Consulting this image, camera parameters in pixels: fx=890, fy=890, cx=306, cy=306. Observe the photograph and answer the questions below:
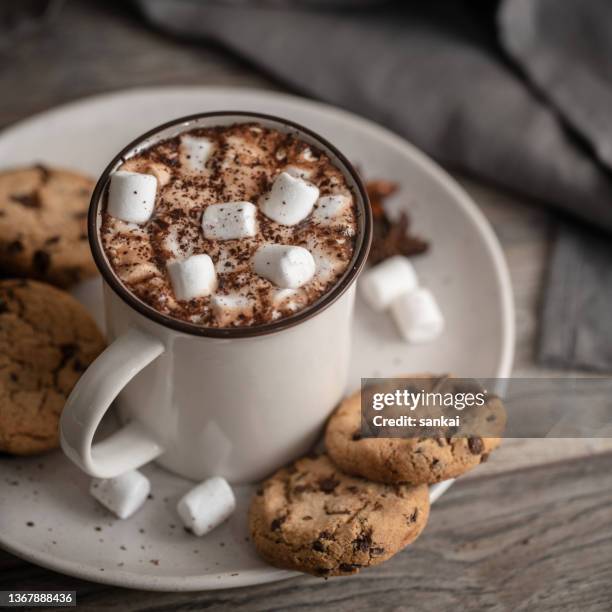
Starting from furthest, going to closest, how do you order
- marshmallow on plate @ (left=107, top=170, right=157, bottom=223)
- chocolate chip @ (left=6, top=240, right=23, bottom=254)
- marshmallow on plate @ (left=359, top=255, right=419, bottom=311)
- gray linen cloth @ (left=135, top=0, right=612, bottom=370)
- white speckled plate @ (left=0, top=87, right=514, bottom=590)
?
1. gray linen cloth @ (left=135, top=0, right=612, bottom=370)
2. marshmallow on plate @ (left=359, top=255, right=419, bottom=311)
3. chocolate chip @ (left=6, top=240, right=23, bottom=254)
4. white speckled plate @ (left=0, top=87, right=514, bottom=590)
5. marshmallow on plate @ (left=107, top=170, right=157, bottom=223)

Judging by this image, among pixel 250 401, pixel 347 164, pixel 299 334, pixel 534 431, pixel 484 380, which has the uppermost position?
pixel 347 164

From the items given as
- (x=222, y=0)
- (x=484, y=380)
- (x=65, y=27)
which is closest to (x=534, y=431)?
(x=484, y=380)

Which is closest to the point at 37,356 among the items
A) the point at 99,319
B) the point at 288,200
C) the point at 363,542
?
the point at 99,319

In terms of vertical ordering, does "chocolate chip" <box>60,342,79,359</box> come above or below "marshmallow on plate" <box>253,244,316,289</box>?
below

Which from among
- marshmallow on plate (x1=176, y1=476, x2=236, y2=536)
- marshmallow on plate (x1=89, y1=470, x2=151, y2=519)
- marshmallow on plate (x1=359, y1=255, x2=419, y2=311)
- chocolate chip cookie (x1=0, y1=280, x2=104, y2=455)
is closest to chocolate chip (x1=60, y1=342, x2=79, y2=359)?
chocolate chip cookie (x1=0, y1=280, x2=104, y2=455)

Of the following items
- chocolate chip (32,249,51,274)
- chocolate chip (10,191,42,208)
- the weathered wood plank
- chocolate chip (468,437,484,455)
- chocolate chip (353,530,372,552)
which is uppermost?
chocolate chip (10,191,42,208)

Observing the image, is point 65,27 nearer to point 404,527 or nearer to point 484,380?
point 484,380

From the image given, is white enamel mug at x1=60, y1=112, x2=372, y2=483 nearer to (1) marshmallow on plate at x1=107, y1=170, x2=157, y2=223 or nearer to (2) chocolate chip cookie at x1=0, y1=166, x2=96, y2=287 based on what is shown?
(1) marshmallow on plate at x1=107, y1=170, x2=157, y2=223
